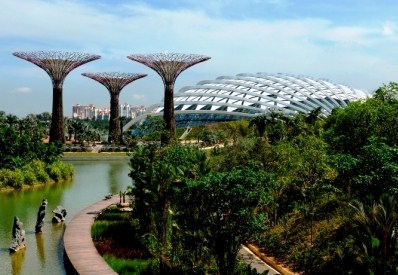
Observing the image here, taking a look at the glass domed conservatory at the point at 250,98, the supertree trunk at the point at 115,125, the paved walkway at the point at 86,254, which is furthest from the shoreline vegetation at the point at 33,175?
the glass domed conservatory at the point at 250,98

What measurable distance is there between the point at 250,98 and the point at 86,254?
2861 inches

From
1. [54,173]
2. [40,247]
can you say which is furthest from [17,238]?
[54,173]

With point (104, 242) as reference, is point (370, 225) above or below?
above

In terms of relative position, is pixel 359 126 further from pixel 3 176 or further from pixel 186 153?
pixel 3 176

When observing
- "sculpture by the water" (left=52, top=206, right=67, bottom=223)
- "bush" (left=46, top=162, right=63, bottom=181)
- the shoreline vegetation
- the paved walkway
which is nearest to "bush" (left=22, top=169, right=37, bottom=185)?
the shoreline vegetation

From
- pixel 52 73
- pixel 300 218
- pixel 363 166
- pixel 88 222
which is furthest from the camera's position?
pixel 52 73

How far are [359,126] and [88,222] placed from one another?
39.9ft

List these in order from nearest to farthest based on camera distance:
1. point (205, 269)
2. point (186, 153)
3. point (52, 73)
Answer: point (205, 269) < point (186, 153) < point (52, 73)

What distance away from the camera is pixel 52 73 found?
67.2 metres

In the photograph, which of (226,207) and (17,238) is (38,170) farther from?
(226,207)

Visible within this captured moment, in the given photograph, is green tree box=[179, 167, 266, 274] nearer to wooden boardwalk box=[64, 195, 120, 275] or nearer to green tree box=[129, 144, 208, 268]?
wooden boardwalk box=[64, 195, 120, 275]

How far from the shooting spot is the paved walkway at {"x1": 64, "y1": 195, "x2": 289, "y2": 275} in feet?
51.4

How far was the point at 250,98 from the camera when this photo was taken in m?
88.2

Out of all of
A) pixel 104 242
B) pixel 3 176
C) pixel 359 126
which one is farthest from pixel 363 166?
pixel 3 176
